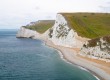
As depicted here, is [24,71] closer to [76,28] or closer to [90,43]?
[90,43]

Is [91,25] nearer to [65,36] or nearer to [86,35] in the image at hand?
[65,36]

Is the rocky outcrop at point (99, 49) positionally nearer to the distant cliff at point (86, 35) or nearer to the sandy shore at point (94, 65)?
the distant cliff at point (86, 35)

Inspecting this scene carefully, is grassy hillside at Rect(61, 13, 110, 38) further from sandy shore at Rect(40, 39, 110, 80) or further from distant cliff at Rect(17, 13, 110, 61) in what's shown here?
sandy shore at Rect(40, 39, 110, 80)

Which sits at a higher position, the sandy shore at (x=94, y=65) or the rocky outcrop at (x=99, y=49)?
the rocky outcrop at (x=99, y=49)

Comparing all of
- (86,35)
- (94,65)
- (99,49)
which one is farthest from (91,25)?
(94,65)

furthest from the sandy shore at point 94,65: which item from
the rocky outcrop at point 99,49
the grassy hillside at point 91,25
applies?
the grassy hillside at point 91,25

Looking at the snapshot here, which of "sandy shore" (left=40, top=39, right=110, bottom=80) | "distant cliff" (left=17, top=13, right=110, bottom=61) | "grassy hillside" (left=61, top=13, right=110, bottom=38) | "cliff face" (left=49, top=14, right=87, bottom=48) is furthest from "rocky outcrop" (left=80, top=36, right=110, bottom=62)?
"grassy hillside" (left=61, top=13, right=110, bottom=38)
